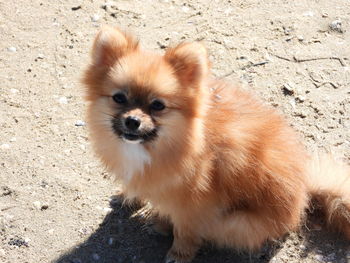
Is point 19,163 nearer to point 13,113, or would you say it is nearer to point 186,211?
point 13,113

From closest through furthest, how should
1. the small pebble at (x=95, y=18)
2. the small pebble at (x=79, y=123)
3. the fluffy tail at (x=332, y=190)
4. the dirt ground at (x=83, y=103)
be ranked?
the fluffy tail at (x=332, y=190) < the dirt ground at (x=83, y=103) < the small pebble at (x=79, y=123) < the small pebble at (x=95, y=18)

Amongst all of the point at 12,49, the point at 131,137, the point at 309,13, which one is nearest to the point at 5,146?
the point at 12,49

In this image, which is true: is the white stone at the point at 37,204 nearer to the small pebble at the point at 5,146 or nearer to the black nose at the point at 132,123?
the small pebble at the point at 5,146

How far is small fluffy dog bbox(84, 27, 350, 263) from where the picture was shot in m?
3.48

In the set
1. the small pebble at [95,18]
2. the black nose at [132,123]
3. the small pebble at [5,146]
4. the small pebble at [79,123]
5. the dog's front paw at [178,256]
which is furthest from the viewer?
the small pebble at [95,18]

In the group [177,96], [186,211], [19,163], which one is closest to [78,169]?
[19,163]

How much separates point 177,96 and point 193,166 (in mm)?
480

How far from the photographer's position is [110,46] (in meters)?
3.57

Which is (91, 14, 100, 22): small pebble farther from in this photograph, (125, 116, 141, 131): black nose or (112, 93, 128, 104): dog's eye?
(125, 116, 141, 131): black nose

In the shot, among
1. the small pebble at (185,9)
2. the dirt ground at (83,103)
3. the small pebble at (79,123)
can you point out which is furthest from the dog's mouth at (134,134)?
the small pebble at (185,9)

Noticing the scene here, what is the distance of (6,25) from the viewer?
5.86 metres

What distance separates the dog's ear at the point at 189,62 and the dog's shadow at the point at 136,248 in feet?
4.73

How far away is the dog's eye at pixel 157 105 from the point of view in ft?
11.3

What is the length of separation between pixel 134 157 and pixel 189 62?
0.73m
